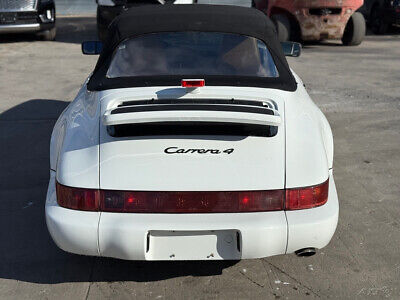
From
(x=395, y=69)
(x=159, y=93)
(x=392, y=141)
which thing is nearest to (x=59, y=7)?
(x=395, y=69)

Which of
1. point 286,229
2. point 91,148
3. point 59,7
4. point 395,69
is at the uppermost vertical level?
point 91,148

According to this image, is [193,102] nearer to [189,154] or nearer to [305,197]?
[189,154]

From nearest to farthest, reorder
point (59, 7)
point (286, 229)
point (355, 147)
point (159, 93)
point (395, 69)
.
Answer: point (286, 229) → point (159, 93) → point (355, 147) → point (395, 69) → point (59, 7)

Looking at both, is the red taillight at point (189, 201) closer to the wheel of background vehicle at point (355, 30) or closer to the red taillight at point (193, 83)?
the red taillight at point (193, 83)

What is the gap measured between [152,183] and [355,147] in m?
3.49

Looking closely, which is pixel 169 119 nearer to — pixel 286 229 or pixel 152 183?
pixel 152 183

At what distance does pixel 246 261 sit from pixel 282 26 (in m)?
8.78

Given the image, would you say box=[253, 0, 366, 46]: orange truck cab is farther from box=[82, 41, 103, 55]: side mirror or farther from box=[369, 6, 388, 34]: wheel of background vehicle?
box=[82, 41, 103, 55]: side mirror

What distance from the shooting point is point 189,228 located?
3.07 meters

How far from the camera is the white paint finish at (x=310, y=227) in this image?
3115 millimetres

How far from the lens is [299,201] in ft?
10.4

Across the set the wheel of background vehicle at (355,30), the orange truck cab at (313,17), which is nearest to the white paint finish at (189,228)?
the orange truck cab at (313,17)

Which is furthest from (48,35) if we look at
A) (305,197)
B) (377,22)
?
(305,197)

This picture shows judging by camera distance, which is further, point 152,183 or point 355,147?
point 355,147
